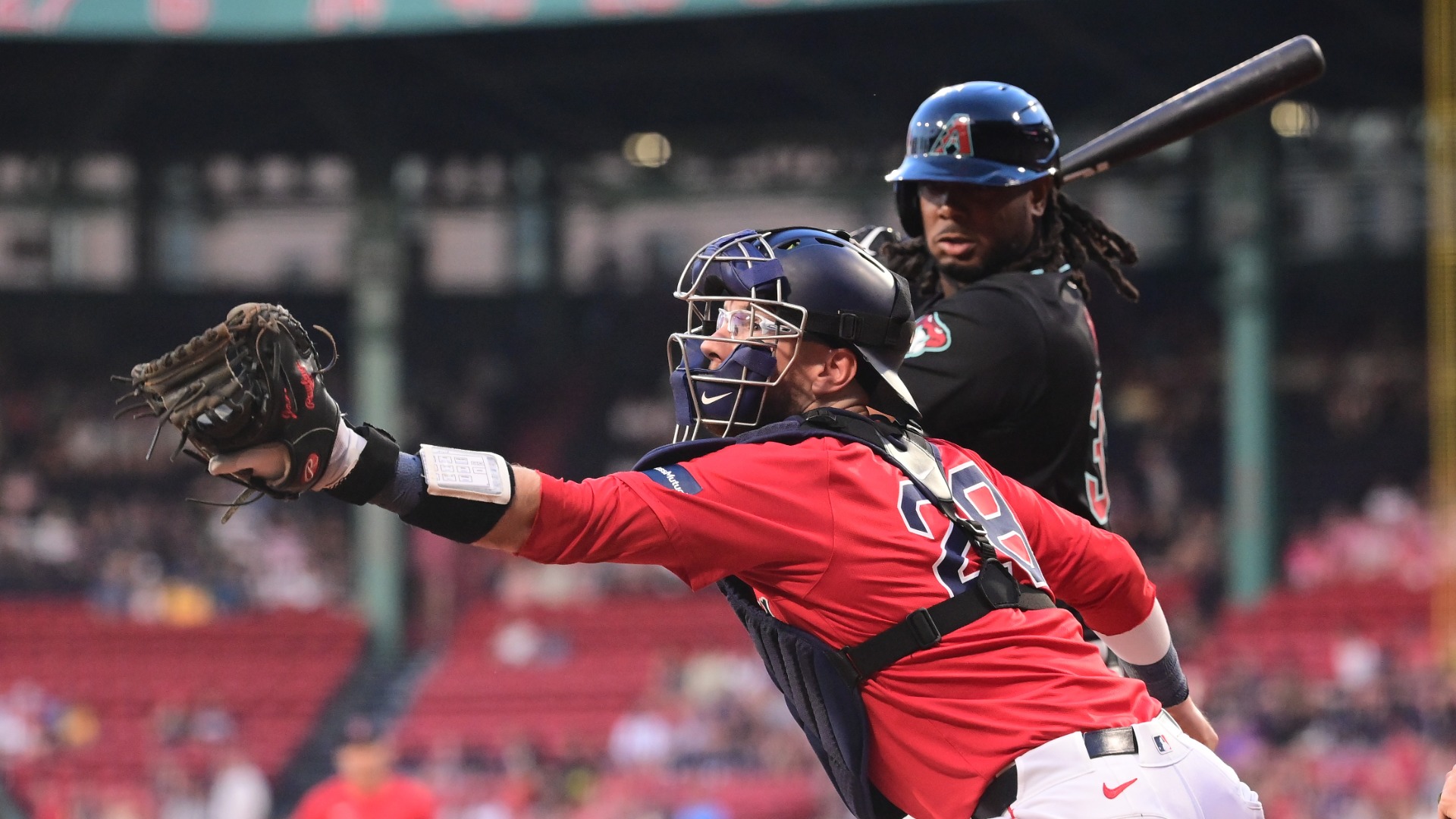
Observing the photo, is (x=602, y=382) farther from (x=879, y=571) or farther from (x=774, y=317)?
(x=879, y=571)

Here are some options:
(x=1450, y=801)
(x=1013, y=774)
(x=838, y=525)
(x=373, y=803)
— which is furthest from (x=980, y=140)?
(x=373, y=803)

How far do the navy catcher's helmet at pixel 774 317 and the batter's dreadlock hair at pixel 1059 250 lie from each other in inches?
30.8

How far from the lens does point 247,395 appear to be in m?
2.19

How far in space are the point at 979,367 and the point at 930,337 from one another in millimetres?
117

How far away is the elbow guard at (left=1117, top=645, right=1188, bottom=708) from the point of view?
125 inches

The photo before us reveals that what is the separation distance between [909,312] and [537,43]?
1602 centimetres

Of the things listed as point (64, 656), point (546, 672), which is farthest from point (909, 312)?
point (64, 656)

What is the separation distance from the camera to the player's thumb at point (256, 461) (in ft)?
7.29

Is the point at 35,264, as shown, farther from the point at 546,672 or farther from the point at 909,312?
the point at 909,312

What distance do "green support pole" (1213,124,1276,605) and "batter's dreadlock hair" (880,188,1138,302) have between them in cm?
1292

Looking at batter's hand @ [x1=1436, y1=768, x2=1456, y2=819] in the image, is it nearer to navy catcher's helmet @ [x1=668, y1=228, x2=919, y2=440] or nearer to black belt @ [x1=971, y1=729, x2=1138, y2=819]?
black belt @ [x1=971, y1=729, x2=1138, y2=819]

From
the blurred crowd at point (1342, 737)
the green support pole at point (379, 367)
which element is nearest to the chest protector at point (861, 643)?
the blurred crowd at point (1342, 737)

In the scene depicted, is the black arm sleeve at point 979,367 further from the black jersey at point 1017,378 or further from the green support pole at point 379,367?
the green support pole at point 379,367

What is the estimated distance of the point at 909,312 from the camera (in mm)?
2801
